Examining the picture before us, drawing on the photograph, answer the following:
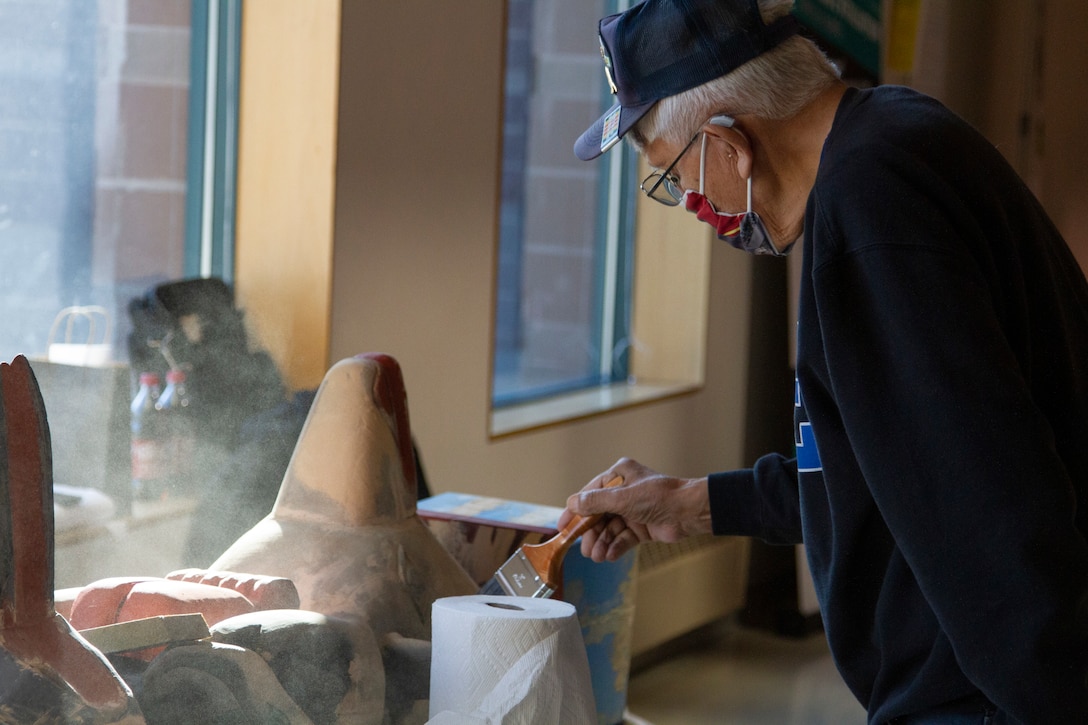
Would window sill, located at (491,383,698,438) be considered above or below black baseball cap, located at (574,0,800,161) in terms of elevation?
below

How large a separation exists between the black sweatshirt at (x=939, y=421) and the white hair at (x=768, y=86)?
44 millimetres

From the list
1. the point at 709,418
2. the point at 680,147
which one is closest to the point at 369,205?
the point at 680,147

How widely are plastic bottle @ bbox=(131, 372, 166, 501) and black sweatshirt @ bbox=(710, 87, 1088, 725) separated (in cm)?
59

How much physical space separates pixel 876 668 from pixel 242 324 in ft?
2.65

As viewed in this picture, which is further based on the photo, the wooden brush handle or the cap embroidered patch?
the wooden brush handle

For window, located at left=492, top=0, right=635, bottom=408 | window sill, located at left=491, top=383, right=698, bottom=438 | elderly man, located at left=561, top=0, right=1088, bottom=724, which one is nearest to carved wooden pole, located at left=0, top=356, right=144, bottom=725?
elderly man, located at left=561, top=0, right=1088, bottom=724

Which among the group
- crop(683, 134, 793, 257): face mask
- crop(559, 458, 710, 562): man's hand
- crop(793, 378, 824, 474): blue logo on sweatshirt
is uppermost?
crop(683, 134, 793, 257): face mask

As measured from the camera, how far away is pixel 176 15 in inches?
65.4

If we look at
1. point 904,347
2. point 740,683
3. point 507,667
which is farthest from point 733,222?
point 740,683

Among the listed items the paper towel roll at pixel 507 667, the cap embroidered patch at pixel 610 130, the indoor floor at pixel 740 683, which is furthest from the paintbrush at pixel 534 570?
the indoor floor at pixel 740 683

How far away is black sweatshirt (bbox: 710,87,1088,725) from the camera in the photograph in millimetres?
801

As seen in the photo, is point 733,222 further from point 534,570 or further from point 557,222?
point 557,222

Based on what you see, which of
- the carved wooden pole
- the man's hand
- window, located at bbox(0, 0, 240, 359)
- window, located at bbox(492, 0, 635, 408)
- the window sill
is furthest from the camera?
window, located at bbox(492, 0, 635, 408)

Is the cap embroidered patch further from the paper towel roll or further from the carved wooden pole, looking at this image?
the carved wooden pole
